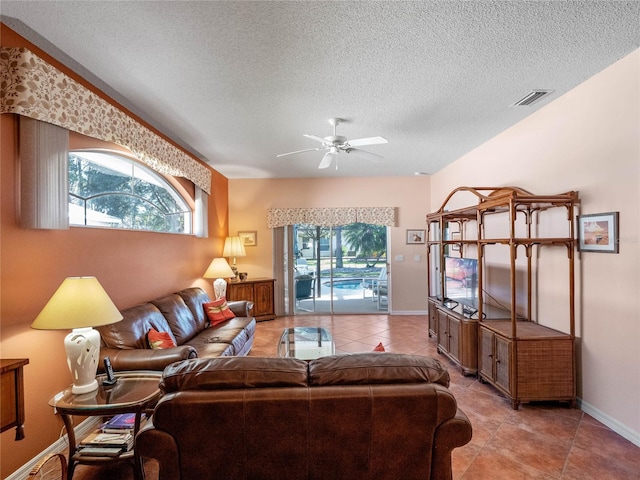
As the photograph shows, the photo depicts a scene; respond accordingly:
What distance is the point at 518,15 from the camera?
1853 millimetres

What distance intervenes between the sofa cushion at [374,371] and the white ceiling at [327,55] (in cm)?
195

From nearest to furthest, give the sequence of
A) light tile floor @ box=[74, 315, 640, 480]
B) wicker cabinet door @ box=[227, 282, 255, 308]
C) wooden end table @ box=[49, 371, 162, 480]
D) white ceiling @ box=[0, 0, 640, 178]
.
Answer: wooden end table @ box=[49, 371, 162, 480] → white ceiling @ box=[0, 0, 640, 178] → light tile floor @ box=[74, 315, 640, 480] → wicker cabinet door @ box=[227, 282, 255, 308]

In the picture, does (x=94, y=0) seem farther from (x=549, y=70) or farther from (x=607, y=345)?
(x=607, y=345)

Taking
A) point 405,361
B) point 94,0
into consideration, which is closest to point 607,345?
point 405,361

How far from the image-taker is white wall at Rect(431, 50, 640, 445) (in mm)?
2236

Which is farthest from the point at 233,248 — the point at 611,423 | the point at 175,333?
the point at 611,423

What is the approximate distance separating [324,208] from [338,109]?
3.24 m

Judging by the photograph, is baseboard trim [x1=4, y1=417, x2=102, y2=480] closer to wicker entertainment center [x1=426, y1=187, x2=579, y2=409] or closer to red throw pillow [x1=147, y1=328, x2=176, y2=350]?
red throw pillow [x1=147, y1=328, x2=176, y2=350]

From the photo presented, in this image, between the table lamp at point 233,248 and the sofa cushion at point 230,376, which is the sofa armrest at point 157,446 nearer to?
the sofa cushion at point 230,376

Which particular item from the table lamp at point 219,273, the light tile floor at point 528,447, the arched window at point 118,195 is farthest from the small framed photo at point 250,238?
the light tile floor at point 528,447

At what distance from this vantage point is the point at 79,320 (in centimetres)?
180

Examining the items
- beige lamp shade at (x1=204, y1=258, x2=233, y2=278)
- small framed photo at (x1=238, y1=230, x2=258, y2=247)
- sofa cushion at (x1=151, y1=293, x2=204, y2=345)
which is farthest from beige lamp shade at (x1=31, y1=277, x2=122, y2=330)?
small framed photo at (x1=238, y1=230, x2=258, y2=247)

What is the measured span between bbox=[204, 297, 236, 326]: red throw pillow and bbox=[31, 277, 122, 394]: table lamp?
2035mm

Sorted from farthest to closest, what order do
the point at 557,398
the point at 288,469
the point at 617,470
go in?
the point at 557,398 < the point at 617,470 < the point at 288,469
